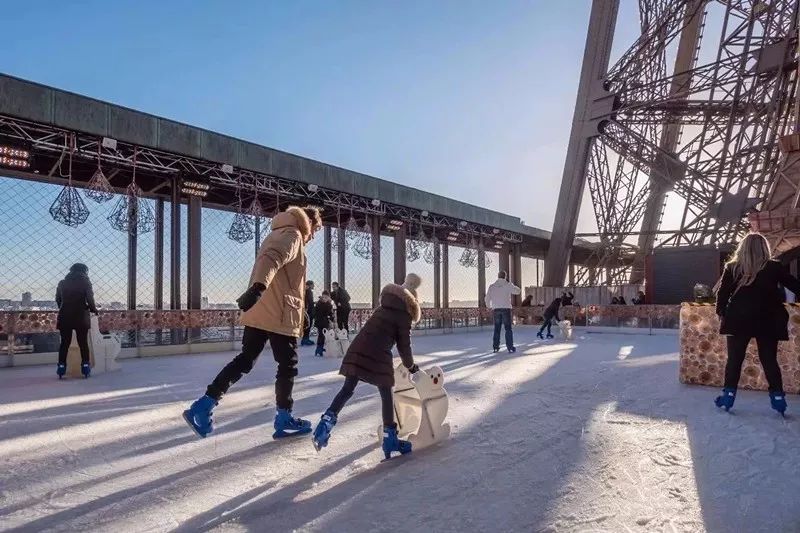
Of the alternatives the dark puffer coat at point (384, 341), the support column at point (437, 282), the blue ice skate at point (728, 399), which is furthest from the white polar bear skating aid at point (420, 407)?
the support column at point (437, 282)

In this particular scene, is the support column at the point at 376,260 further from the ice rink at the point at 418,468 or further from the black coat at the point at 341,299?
the ice rink at the point at 418,468

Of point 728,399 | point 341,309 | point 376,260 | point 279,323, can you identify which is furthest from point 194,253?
point 728,399

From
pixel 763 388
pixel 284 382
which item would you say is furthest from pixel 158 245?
pixel 763 388

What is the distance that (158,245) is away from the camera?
13.1m

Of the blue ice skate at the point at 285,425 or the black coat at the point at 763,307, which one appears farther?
the black coat at the point at 763,307

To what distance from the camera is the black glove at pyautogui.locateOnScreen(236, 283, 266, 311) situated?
2.86 m

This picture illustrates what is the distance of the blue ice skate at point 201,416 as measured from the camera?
10.4 ft

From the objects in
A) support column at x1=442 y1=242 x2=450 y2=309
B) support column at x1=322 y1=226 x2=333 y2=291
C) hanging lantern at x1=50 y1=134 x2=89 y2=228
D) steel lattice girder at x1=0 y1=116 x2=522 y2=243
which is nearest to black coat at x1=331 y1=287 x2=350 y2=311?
steel lattice girder at x1=0 y1=116 x2=522 y2=243

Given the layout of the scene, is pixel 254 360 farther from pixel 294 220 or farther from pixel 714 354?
pixel 714 354

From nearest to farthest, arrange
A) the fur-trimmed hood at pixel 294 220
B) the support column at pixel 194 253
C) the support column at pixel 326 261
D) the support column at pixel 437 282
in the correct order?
the fur-trimmed hood at pixel 294 220, the support column at pixel 194 253, the support column at pixel 326 261, the support column at pixel 437 282

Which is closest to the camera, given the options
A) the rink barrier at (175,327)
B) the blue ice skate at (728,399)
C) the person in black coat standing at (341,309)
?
the blue ice skate at (728,399)

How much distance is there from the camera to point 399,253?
18641 millimetres

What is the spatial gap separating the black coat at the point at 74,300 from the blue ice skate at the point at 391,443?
16.8 feet

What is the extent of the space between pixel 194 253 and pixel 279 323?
1074 cm
